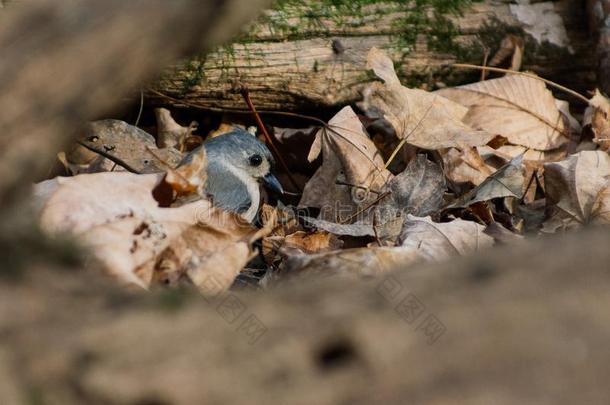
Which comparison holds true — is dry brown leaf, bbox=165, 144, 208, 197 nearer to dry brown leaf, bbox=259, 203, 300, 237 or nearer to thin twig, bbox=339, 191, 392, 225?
dry brown leaf, bbox=259, 203, 300, 237

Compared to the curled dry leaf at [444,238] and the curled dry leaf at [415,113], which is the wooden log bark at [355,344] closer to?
the curled dry leaf at [444,238]

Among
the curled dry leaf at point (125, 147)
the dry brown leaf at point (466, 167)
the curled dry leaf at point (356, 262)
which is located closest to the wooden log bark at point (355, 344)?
the curled dry leaf at point (356, 262)

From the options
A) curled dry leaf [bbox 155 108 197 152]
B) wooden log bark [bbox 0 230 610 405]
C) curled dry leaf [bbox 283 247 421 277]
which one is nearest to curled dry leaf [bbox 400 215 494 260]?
curled dry leaf [bbox 283 247 421 277]

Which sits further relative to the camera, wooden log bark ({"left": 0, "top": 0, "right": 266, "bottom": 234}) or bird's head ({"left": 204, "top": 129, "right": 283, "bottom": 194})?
bird's head ({"left": 204, "top": 129, "right": 283, "bottom": 194})

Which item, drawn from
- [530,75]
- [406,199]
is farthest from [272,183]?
[530,75]

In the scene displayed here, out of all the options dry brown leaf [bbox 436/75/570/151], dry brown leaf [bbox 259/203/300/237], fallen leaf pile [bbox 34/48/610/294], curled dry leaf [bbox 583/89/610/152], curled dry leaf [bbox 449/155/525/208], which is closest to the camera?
fallen leaf pile [bbox 34/48/610/294]
